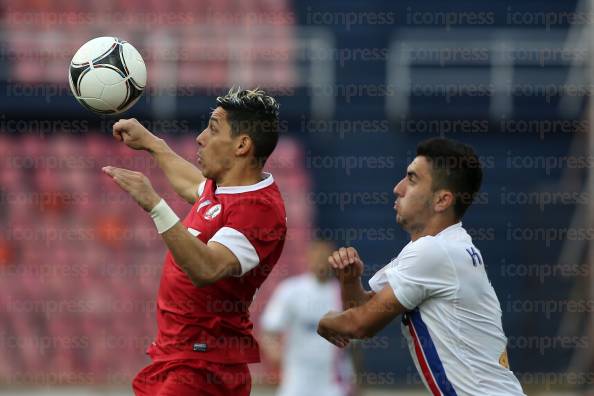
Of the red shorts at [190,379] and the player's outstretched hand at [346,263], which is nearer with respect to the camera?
the player's outstretched hand at [346,263]

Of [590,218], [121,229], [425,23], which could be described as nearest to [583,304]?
[590,218]

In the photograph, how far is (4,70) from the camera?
1378 centimetres

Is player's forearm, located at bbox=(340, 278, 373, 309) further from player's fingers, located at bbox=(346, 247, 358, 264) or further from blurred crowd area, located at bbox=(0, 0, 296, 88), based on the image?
blurred crowd area, located at bbox=(0, 0, 296, 88)

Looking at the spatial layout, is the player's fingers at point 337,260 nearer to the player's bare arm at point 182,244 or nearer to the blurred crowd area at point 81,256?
the player's bare arm at point 182,244

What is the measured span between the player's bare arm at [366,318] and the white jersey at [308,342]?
498 cm

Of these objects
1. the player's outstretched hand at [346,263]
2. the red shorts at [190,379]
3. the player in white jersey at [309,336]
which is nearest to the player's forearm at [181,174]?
the red shorts at [190,379]

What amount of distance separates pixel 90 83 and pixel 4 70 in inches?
336

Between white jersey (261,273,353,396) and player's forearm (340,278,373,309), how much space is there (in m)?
4.82

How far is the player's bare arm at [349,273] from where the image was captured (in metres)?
4.95

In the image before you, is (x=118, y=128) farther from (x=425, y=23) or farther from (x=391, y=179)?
(x=425, y=23)

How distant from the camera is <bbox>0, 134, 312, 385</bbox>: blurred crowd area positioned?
42.5 ft

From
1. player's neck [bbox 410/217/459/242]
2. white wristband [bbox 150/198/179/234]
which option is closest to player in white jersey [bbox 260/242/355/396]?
player's neck [bbox 410/217/459/242]

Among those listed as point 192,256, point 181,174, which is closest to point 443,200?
point 192,256

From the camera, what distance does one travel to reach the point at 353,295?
5164mm
